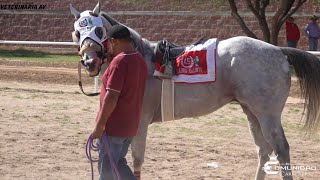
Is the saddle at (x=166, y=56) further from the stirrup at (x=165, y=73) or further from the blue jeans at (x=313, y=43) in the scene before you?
the blue jeans at (x=313, y=43)

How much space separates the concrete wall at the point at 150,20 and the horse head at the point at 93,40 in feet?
75.4

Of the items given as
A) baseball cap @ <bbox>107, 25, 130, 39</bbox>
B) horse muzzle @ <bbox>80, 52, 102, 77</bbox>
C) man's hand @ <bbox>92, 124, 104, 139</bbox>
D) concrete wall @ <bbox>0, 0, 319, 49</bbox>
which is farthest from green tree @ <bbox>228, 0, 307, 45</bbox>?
man's hand @ <bbox>92, 124, 104, 139</bbox>

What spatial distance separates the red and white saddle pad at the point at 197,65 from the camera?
25.9 ft

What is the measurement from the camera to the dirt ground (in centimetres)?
866

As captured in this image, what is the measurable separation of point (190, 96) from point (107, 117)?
1.99 metres

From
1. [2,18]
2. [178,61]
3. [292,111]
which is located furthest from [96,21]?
[2,18]

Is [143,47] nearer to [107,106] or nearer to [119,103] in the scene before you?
[119,103]

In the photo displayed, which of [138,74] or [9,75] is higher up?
[138,74]

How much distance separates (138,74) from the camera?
6.27 metres

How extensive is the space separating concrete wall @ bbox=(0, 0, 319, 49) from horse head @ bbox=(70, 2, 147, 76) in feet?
75.4

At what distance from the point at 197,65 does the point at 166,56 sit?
38 cm

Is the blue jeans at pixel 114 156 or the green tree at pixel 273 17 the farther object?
the green tree at pixel 273 17

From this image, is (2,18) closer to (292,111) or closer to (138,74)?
(292,111)

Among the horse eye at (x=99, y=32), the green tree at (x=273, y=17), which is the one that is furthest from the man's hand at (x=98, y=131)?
the green tree at (x=273, y=17)
